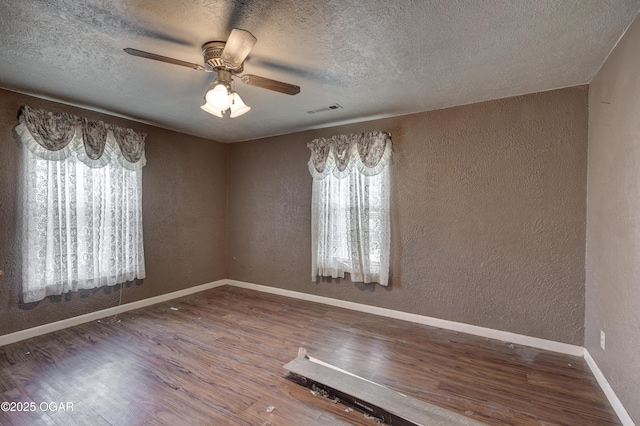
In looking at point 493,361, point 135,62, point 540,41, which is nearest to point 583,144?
point 540,41

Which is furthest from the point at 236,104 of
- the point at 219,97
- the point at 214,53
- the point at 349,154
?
the point at 349,154

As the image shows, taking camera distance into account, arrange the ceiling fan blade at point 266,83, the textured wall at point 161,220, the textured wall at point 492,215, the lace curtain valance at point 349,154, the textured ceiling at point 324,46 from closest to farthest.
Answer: the textured ceiling at point 324,46, the ceiling fan blade at point 266,83, the textured wall at point 492,215, the textured wall at point 161,220, the lace curtain valance at point 349,154

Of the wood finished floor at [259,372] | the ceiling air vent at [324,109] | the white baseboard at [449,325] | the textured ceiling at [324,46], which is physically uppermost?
the ceiling air vent at [324,109]

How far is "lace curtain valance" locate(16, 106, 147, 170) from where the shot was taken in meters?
2.80

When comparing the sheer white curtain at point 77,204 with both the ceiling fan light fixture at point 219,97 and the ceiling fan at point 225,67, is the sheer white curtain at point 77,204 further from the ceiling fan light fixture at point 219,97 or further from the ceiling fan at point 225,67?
the ceiling fan light fixture at point 219,97

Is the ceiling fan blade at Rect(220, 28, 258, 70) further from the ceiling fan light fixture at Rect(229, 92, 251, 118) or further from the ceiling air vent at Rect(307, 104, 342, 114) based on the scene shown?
the ceiling air vent at Rect(307, 104, 342, 114)

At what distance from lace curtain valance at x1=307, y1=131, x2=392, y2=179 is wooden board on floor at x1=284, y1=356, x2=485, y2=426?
7.35 ft

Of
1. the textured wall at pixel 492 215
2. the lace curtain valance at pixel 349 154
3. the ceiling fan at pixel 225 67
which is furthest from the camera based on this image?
the lace curtain valance at pixel 349 154

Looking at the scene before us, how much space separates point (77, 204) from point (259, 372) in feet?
8.75

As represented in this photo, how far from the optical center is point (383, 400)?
1828mm

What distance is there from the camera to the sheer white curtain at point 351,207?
138 inches

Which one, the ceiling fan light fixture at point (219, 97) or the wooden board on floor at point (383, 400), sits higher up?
the ceiling fan light fixture at point (219, 97)

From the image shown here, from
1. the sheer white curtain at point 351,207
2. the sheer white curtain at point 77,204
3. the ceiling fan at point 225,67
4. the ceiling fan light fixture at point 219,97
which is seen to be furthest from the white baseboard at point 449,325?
the ceiling fan light fixture at point 219,97

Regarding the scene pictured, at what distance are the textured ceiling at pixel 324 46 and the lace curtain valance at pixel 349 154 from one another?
56cm
